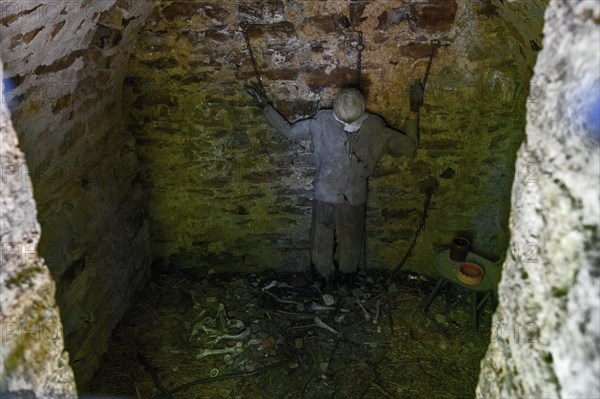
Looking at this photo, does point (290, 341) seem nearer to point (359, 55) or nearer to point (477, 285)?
point (477, 285)

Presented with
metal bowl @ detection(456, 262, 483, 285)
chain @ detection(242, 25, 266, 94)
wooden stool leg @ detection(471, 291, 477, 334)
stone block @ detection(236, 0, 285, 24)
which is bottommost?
wooden stool leg @ detection(471, 291, 477, 334)

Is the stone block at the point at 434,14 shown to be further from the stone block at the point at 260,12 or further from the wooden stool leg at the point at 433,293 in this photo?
the wooden stool leg at the point at 433,293

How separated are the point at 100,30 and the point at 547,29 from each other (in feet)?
8.18

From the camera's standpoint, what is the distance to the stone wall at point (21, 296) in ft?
3.78

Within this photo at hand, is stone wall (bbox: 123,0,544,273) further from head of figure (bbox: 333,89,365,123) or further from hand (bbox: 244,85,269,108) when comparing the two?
head of figure (bbox: 333,89,365,123)

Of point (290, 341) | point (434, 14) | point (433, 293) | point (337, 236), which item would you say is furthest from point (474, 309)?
point (434, 14)

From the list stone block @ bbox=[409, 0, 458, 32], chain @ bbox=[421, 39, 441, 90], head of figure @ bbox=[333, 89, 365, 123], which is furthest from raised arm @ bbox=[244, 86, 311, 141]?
stone block @ bbox=[409, 0, 458, 32]

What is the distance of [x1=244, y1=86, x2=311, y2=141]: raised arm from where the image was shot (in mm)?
3607

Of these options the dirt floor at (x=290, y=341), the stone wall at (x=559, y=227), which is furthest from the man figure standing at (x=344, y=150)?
the stone wall at (x=559, y=227)

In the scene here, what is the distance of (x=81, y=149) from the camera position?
3146 millimetres

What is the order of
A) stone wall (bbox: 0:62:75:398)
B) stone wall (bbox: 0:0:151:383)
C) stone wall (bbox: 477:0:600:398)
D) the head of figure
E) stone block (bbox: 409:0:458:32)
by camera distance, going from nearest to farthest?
stone wall (bbox: 477:0:600:398) < stone wall (bbox: 0:62:75:398) < stone wall (bbox: 0:0:151:383) < stone block (bbox: 409:0:458:32) < the head of figure

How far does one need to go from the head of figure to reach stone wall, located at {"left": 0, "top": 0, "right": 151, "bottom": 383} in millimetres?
1360

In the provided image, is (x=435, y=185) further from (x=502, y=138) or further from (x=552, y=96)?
(x=552, y=96)

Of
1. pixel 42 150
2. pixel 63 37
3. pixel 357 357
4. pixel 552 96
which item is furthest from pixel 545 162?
pixel 357 357
